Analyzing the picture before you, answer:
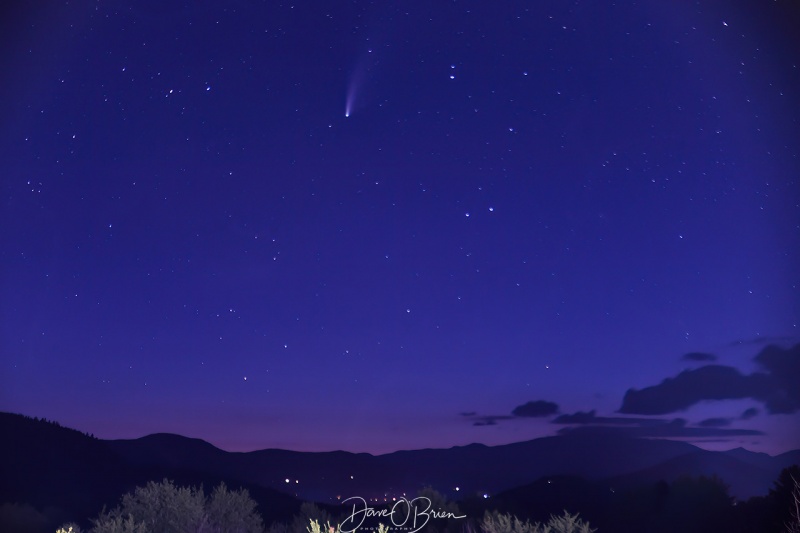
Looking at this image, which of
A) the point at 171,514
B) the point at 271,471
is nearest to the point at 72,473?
the point at 271,471

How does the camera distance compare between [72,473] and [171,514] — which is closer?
[171,514]

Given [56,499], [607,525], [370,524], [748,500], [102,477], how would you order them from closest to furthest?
[370,524] < [748,500] < [607,525] < [56,499] < [102,477]

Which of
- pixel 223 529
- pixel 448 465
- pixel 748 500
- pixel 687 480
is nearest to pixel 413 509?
pixel 223 529

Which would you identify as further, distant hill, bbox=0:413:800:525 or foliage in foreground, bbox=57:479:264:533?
distant hill, bbox=0:413:800:525

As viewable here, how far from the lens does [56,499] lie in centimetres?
5894

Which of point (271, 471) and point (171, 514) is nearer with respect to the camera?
point (171, 514)

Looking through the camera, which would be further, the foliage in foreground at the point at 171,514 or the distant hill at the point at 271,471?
the distant hill at the point at 271,471

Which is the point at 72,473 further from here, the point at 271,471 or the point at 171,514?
the point at 171,514

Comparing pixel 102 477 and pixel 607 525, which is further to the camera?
pixel 102 477

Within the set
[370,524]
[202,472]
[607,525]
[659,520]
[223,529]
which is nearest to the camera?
[223,529]

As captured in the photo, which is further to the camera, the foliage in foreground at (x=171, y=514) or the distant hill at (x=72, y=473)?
the distant hill at (x=72, y=473)

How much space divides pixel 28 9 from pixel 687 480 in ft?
146

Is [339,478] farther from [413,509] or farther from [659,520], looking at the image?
[413,509]

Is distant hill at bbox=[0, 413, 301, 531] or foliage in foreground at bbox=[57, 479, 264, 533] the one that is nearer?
foliage in foreground at bbox=[57, 479, 264, 533]
